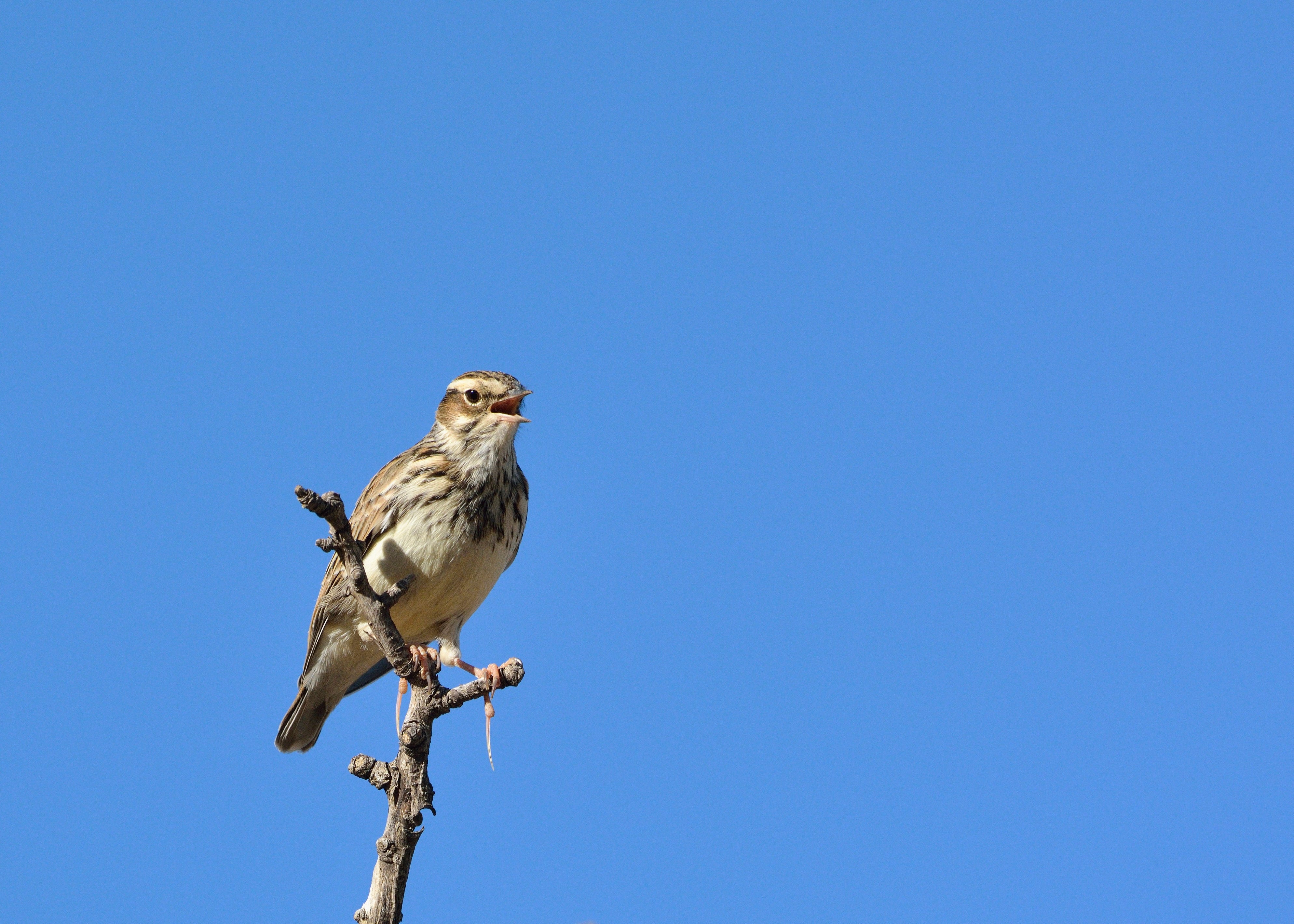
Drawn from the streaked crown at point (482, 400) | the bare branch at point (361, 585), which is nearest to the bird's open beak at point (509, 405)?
the streaked crown at point (482, 400)

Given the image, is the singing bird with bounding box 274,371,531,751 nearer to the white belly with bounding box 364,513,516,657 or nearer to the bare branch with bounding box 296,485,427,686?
the white belly with bounding box 364,513,516,657

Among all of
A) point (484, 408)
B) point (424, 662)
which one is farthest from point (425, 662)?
point (484, 408)

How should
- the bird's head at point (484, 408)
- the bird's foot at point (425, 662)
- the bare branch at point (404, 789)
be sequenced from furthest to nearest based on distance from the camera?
the bird's head at point (484, 408) → the bird's foot at point (425, 662) → the bare branch at point (404, 789)

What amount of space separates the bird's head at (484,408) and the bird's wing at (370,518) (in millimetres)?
360

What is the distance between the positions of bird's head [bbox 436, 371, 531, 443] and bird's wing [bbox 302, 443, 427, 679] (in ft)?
1.18

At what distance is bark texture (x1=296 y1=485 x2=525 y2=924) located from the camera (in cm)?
629

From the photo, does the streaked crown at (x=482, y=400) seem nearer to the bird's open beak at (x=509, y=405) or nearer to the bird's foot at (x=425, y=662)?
the bird's open beak at (x=509, y=405)

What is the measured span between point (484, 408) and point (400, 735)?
354 cm

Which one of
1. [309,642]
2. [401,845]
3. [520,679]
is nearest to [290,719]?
[309,642]

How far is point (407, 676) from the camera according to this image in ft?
23.2

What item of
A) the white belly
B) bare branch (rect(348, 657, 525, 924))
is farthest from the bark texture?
the white belly

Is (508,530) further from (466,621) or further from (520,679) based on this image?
(520,679)

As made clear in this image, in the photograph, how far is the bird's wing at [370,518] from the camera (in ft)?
30.1

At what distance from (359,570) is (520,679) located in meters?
1.58
